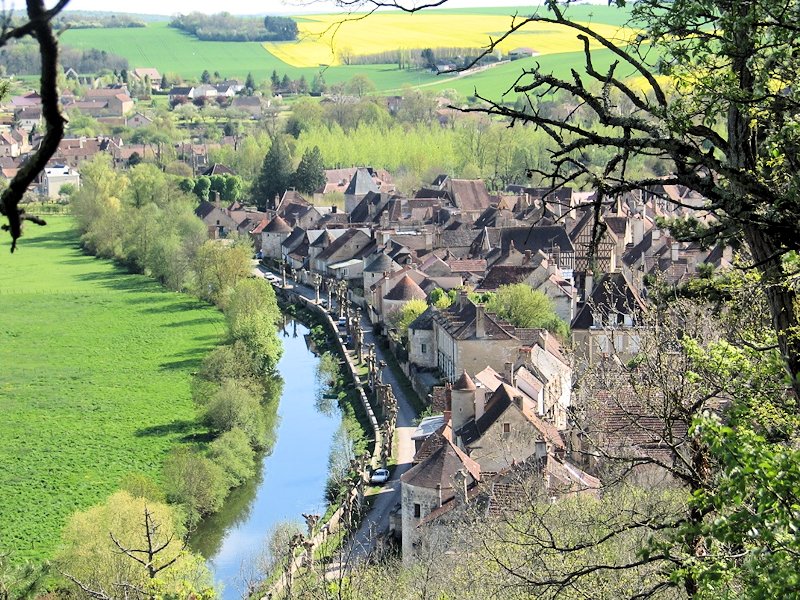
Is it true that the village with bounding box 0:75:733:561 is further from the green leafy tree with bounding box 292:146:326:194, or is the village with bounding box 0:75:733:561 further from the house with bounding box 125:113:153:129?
the house with bounding box 125:113:153:129

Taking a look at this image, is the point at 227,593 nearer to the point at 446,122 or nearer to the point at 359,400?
the point at 359,400

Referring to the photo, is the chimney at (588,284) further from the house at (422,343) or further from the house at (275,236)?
the house at (275,236)

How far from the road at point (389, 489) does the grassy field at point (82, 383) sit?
6.22 meters

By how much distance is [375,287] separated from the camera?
176 ft

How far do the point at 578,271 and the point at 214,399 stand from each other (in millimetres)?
19063

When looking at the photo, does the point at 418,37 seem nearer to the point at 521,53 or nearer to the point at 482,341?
the point at 521,53

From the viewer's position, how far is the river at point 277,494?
90.7 feet

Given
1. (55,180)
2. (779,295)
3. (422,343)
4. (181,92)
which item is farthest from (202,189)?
(779,295)

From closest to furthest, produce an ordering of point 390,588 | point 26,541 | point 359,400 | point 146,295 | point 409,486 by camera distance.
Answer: point 390,588, point 409,486, point 26,541, point 359,400, point 146,295

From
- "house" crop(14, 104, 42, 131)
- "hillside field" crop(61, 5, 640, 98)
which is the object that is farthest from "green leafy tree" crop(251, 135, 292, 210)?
"house" crop(14, 104, 42, 131)

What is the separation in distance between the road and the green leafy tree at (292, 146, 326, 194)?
43.9 metres

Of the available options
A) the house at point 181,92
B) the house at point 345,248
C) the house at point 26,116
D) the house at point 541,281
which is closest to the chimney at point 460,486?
the house at point 541,281

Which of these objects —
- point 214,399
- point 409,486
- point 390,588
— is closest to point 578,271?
point 214,399

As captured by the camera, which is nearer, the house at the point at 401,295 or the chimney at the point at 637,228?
the house at the point at 401,295
